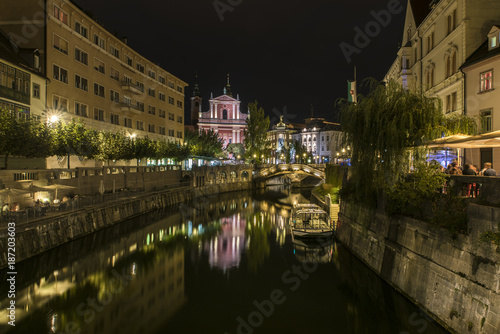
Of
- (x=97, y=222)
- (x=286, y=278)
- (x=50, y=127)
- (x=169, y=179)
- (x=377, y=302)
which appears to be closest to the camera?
(x=377, y=302)

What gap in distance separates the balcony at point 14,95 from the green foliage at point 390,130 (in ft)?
97.0

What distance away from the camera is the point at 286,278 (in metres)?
23.1

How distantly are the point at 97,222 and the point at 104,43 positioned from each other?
30711 mm

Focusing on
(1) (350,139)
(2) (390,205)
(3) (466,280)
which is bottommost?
(3) (466,280)

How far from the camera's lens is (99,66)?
51062mm

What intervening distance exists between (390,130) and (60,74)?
123ft

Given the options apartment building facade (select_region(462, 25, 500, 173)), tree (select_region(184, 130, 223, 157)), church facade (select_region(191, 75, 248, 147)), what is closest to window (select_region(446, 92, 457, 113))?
apartment building facade (select_region(462, 25, 500, 173))

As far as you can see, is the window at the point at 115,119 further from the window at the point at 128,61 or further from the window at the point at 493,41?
the window at the point at 493,41

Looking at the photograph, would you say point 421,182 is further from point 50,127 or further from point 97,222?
point 50,127

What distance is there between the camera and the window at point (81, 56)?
4562cm

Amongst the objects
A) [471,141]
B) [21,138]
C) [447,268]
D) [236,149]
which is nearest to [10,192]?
[21,138]

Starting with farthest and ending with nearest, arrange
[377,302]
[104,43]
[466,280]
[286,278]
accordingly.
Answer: [104,43], [286,278], [377,302], [466,280]

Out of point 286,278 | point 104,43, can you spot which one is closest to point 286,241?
point 286,278

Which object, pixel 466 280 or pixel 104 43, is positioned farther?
pixel 104 43
